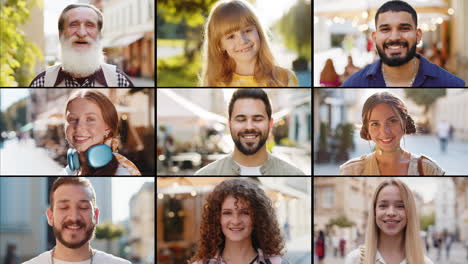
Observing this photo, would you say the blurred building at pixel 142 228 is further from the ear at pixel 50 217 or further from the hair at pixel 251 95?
the hair at pixel 251 95

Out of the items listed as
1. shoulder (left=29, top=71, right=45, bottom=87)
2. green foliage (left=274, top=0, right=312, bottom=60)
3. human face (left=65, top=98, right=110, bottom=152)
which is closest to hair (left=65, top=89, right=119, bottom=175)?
human face (left=65, top=98, right=110, bottom=152)

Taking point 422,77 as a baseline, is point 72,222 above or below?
below

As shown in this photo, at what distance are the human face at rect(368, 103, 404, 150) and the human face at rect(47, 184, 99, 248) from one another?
158cm

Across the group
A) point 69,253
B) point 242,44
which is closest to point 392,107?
point 242,44

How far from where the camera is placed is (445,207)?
4.00 metres

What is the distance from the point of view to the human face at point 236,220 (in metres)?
3.90

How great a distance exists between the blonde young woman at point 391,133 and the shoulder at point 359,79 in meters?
0.10

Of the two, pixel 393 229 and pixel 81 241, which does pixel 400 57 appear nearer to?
pixel 393 229

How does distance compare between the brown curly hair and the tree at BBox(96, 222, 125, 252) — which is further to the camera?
the tree at BBox(96, 222, 125, 252)

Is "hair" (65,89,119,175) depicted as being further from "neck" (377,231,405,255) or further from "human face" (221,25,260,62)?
"neck" (377,231,405,255)

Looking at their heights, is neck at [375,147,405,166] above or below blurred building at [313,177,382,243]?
above

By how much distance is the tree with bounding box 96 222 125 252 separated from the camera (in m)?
4.02

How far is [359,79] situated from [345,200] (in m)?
0.66

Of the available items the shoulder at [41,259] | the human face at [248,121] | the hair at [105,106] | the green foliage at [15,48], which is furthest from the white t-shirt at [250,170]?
the green foliage at [15,48]
